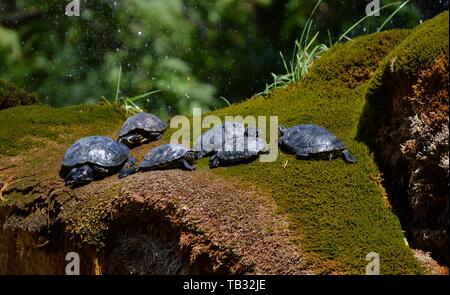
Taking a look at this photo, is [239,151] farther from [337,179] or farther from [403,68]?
[403,68]

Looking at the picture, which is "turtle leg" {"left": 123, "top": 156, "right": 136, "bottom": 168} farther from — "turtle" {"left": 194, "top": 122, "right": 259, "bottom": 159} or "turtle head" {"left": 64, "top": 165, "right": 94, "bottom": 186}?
"turtle" {"left": 194, "top": 122, "right": 259, "bottom": 159}

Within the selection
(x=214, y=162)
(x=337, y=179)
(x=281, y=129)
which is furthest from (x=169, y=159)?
(x=337, y=179)

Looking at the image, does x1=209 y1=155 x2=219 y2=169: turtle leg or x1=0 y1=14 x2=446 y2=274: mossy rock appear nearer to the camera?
x1=0 y1=14 x2=446 y2=274: mossy rock

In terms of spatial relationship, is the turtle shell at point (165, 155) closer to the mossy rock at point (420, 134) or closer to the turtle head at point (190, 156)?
the turtle head at point (190, 156)

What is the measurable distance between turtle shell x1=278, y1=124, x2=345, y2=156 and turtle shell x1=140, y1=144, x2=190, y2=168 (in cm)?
69

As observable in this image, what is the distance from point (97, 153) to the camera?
481 cm

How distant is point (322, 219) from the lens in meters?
3.84

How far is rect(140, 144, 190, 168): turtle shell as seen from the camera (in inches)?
179

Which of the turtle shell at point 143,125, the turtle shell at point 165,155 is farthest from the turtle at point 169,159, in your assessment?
the turtle shell at point 143,125

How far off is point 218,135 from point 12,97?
2.84 metres

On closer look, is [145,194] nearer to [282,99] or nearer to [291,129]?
[291,129]

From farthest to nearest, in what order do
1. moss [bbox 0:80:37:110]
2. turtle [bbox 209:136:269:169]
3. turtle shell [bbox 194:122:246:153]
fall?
moss [bbox 0:80:37:110] < turtle shell [bbox 194:122:246:153] < turtle [bbox 209:136:269:169]

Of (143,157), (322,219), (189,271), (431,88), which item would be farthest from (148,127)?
(431,88)

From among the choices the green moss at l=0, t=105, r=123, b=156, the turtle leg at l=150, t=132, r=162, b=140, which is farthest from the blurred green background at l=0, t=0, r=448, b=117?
the turtle leg at l=150, t=132, r=162, b=140
